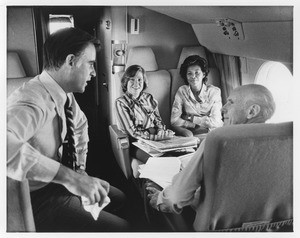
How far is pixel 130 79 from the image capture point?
1660mm

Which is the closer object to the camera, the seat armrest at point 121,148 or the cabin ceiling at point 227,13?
the cabin ceiling at point 227,13

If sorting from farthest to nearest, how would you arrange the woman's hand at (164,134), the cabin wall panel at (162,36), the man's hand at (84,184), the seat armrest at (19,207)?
the woman's hand at (164,134) < the cabin wall panel at (162,36) < the man's hand at (84,184) < the seat armrest at (19,207)

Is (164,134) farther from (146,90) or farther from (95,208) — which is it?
(95,208)

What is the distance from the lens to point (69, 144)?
1.56 m

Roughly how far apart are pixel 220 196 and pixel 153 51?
2.52 feet

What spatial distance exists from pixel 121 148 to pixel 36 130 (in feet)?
1.43

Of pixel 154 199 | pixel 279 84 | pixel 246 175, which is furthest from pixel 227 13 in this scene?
pixel 154 199

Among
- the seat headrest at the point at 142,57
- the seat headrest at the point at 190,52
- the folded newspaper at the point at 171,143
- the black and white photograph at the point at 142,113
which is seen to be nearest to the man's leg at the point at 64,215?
the black and white photograph at the point at 142,113

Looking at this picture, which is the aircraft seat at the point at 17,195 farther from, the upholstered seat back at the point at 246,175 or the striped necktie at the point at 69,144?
the upholstered seat back at the point at 246,175

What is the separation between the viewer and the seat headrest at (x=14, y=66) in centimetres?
154

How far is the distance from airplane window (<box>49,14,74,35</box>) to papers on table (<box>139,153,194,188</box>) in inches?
29.5

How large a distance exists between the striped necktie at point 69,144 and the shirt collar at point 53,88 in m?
0.04
